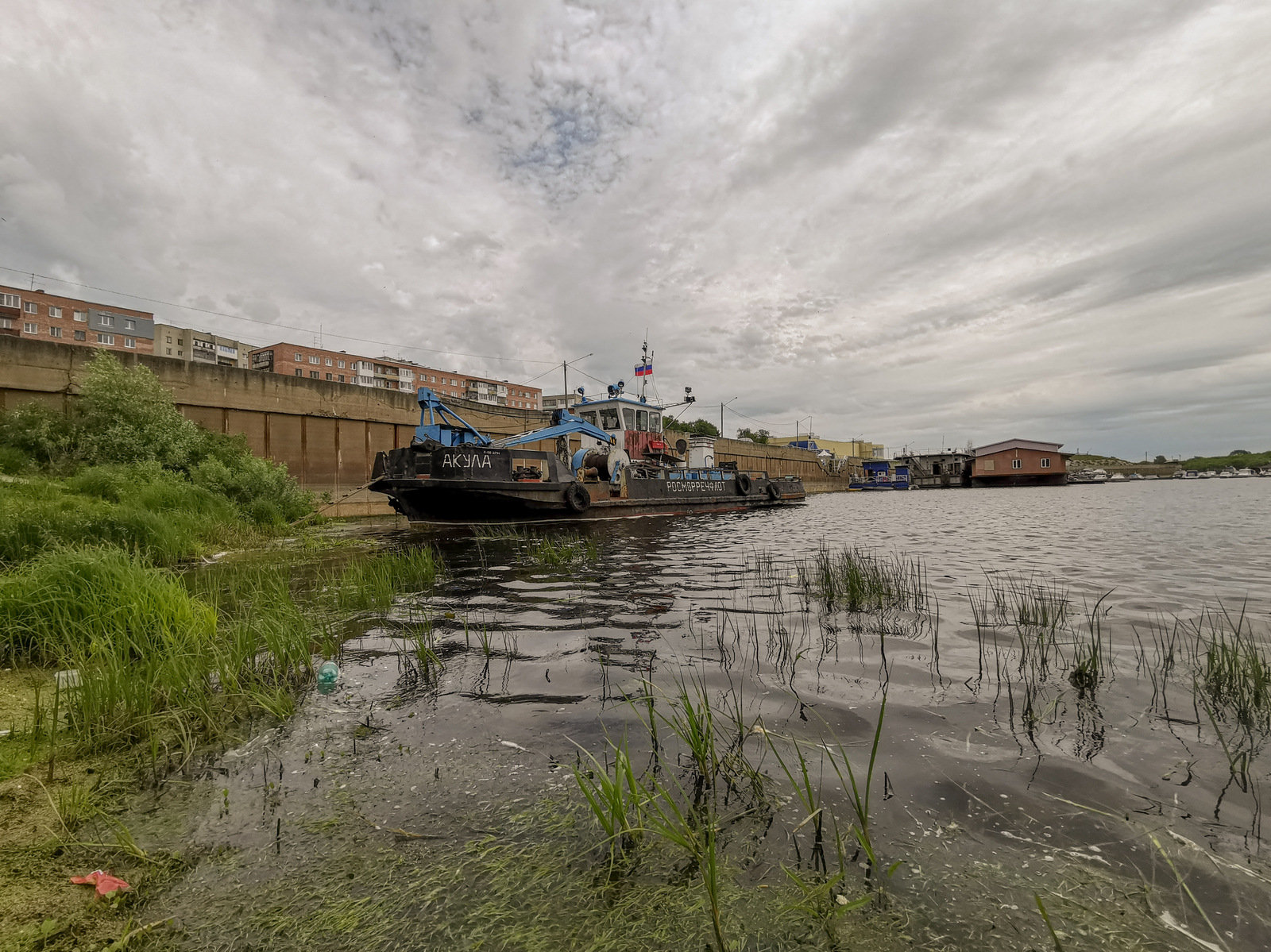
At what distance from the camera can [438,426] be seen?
14172 millimetres

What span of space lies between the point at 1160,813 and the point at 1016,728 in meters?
0.76

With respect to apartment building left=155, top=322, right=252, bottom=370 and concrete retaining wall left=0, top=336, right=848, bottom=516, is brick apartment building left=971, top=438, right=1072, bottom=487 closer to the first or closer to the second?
concrete retaining wall left=0, top=336, right=848, bottom=516

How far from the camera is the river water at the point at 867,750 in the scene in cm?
166

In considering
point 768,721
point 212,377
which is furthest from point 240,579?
point 212,377

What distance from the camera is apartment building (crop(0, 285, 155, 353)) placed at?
156 feet

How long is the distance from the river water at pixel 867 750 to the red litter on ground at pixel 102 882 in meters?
0.17

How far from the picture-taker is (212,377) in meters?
16.8

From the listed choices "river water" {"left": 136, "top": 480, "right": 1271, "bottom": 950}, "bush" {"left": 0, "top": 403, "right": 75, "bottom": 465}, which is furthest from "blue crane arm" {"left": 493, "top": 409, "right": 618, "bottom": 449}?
"river water" {"left": 136, "top": 480, "right": 1271, "bottom": 950}

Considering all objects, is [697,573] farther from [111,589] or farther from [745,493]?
[745,493]

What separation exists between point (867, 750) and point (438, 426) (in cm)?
1335

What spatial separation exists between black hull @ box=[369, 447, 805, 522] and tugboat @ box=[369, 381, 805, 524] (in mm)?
23

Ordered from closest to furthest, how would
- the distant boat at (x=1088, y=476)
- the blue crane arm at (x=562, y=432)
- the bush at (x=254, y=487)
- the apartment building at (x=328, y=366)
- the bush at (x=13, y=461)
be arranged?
the bush at (x=13, y=461) → the bush at (x=254, y=487) → the blue crane arm at (x=562, y=432) → the apartment building at (x=328, y=366) → the distant boat at (x=1088, y=476)

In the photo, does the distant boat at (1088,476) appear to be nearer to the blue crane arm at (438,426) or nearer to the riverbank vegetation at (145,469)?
the blue crane arm at (438,426)

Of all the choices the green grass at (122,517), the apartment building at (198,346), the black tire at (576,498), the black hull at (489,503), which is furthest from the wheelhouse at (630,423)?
the apartment building at (198,346)
